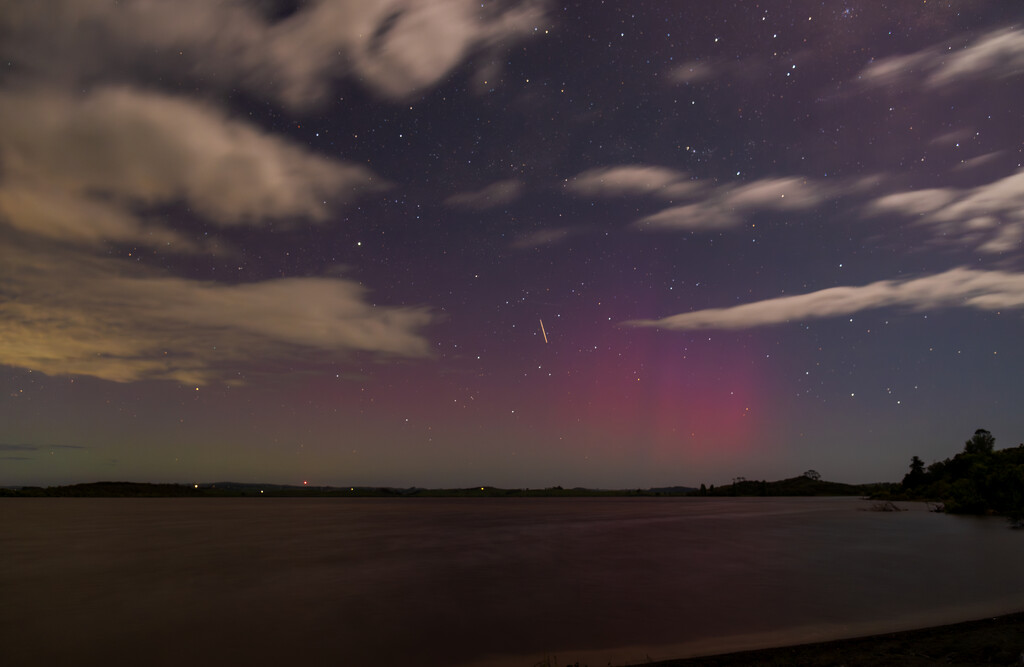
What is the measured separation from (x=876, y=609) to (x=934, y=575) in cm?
1000

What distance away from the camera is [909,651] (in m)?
11.8

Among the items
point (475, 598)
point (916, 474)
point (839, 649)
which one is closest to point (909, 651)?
point (839, 649)

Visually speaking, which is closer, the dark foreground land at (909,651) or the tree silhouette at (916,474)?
the dark foreground land at (909,651)

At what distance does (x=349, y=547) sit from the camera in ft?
140

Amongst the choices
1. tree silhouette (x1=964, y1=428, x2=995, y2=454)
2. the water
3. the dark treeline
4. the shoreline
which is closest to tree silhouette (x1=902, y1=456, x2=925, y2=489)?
tree silhouette (x1=964, y1=428, x2=995, y2=454)

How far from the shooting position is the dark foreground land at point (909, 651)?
35.5 ft

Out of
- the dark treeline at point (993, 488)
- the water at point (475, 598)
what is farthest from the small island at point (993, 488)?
the water at point (475, 598)

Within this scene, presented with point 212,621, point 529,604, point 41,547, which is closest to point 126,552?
point 41,547

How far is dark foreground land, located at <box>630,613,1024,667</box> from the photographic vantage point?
35.5 feet

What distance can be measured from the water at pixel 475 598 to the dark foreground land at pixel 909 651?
228 centimetres

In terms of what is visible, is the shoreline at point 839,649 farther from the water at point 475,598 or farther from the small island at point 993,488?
the small island at point 993,488

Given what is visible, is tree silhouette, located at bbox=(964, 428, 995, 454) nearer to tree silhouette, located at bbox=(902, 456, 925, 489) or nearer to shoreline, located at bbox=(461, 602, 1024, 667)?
tree silhouette, located at bbox=(902, 456, 925, 489)

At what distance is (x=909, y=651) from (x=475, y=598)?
14.5 meters

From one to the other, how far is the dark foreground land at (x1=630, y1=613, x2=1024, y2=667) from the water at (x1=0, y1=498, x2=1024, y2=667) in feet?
7.47
